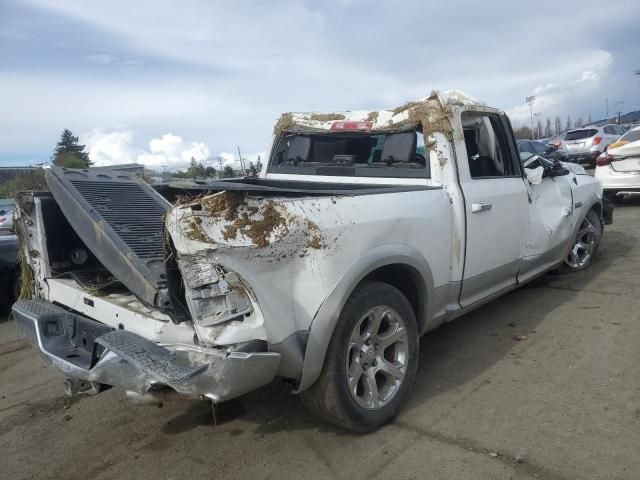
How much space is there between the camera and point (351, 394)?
2.95 meters

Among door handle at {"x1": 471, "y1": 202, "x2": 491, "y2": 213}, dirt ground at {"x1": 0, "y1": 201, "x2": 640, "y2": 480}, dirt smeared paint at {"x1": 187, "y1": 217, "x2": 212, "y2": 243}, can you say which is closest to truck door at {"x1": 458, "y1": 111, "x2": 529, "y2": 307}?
door handle at {"x1": 471, "y1": 202, "x2": 491, "y2": 213}

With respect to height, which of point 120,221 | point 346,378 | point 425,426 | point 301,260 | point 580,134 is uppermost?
point 580,134

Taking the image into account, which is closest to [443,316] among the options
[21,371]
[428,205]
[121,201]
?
[428,205]

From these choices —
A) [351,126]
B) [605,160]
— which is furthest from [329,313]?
[605,160]

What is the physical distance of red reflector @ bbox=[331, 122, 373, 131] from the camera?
4283 millimetres

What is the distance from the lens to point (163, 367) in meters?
2.44

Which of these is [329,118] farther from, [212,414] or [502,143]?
[212,414]

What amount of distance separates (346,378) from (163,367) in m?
0.99

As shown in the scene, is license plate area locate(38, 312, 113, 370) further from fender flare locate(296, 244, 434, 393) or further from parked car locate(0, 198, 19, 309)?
parked car locate(0, 198, 19, 309)

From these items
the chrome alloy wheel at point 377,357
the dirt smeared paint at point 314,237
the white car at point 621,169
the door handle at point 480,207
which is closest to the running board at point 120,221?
the dirt smeared paint at point 314,237

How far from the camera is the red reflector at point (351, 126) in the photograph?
428 cm

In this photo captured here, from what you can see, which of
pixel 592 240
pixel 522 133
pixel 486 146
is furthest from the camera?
pixel 522 133

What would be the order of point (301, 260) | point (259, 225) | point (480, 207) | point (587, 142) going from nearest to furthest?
1. point (259, 225)
2. point (301, 260)
3. point (480, 207)
4. point (587, 142)

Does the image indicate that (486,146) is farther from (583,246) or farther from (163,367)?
(163,367)
